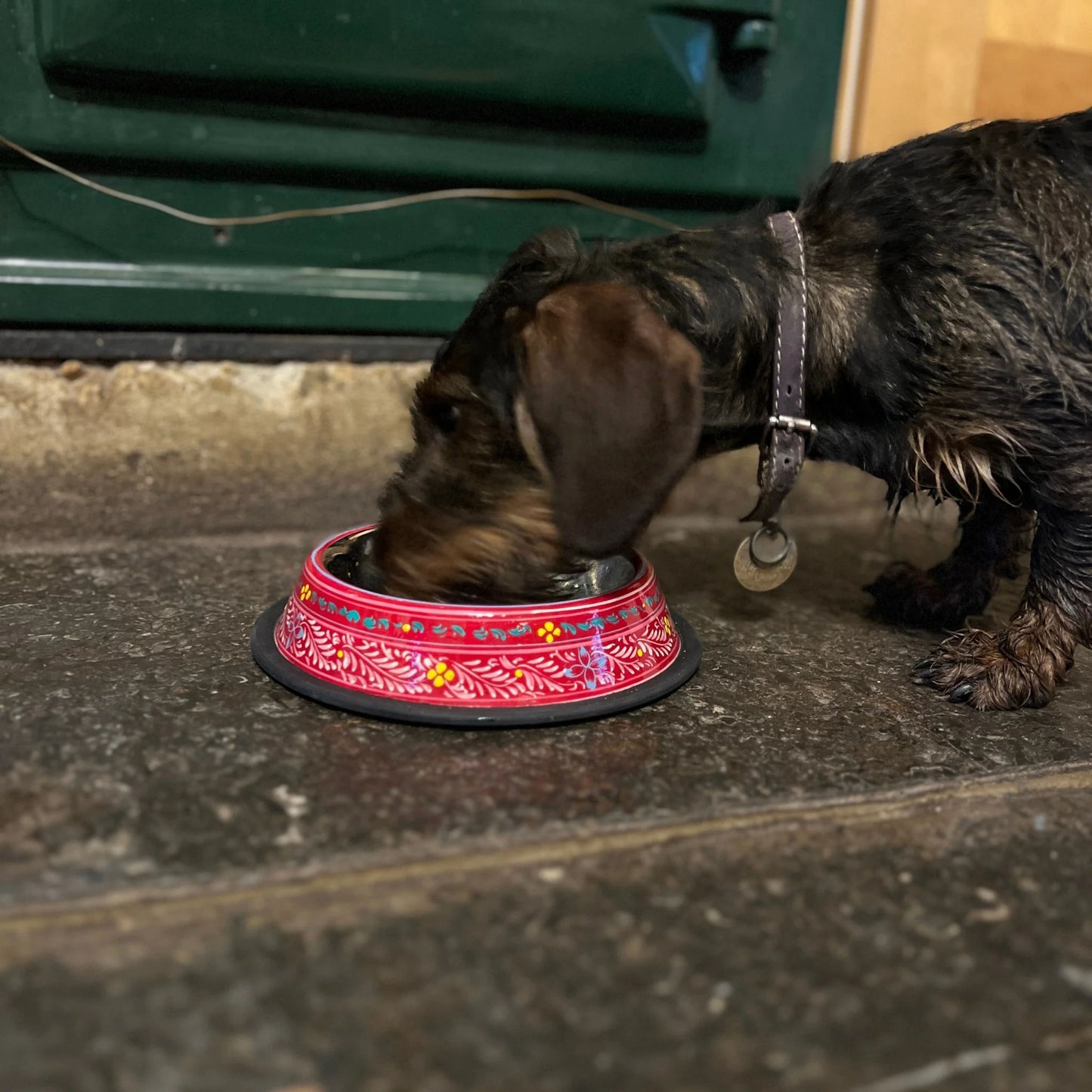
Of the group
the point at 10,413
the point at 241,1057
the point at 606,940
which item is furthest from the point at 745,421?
the point at 10,413

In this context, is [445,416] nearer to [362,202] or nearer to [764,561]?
[764,561]

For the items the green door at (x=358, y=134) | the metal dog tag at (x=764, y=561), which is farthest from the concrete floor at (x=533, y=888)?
the green door at (x=358, y=134)

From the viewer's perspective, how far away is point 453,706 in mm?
1905

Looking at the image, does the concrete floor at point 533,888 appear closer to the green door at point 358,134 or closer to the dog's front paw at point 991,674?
the dog's front paw at point 991,674

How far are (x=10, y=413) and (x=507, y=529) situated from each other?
5.74 feet

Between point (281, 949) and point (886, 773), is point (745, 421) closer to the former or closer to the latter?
point (886, 773)

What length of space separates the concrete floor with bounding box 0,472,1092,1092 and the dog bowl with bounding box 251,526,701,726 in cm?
4

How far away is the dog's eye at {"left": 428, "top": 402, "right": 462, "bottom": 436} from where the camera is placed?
204 cm

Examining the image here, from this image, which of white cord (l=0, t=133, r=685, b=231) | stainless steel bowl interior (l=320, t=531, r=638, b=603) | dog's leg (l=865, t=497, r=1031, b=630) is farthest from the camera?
white cord (l=0, t=133, r=685, b=231)

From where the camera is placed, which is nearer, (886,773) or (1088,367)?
(886,773)

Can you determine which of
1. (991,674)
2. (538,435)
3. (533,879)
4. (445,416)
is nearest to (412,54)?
(445,416)

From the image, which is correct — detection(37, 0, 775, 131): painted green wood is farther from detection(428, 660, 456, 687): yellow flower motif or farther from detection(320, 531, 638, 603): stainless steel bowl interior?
detection(428, 660, 456, 687): yellow flower motif

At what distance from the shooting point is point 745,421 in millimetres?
2227

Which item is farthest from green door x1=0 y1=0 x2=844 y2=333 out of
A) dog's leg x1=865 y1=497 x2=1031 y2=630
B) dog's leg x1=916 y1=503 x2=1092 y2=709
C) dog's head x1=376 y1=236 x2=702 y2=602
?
dog's leg x1=916 y1=503 x2=1092 y2=709
